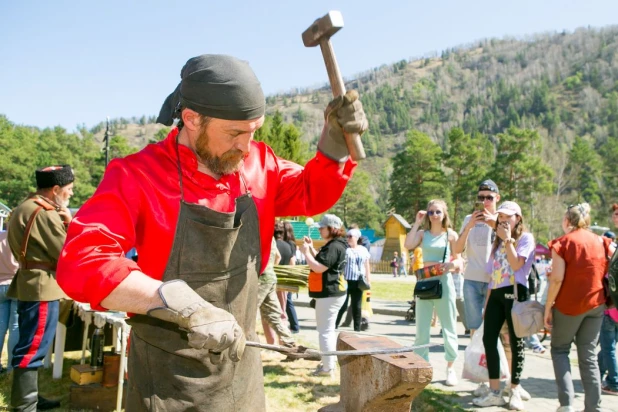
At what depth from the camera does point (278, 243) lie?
30.5 feet

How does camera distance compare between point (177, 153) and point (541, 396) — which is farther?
point (541, 396)

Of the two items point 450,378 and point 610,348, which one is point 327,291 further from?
point 610,348

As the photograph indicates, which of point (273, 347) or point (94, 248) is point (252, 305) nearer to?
point (273, 347)

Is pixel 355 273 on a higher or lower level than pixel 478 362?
higher

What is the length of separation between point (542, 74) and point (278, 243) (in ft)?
669

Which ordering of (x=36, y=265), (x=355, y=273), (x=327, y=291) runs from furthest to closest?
(x=355, y=273) → (x=327, y=291) → (x=36, y=265)

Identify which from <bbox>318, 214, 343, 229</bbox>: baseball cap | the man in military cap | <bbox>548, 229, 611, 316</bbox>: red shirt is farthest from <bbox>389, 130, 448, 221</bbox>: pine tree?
the man in military cap

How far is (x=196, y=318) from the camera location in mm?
1602

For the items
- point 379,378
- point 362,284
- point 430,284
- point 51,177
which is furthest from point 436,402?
point 51,177

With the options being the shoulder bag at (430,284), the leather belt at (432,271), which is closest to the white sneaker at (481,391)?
the shoulder bag at (430,284)

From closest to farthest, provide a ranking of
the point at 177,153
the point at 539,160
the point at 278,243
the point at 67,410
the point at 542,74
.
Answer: the point at 177,153 → the point at 67,410 → the point at 278,243 → the point at 539,160 → the point at 542,74

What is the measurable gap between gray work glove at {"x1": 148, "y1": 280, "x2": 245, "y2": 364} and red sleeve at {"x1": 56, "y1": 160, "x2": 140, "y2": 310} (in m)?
0.16

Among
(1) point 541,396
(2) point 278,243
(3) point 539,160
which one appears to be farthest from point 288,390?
(3) point 539,160

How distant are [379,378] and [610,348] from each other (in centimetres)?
529
